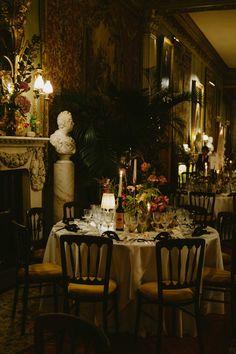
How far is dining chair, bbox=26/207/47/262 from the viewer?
15.4 ft

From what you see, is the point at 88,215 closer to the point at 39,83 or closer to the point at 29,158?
the point at 29,158

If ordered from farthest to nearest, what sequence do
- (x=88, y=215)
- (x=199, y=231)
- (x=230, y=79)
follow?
1. (x=230, y=79)
2. (x=88, y=215)
3. (x=199, y=231)

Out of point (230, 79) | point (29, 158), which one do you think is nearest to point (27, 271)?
point (29, 158)

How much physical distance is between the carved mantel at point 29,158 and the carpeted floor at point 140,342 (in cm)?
155

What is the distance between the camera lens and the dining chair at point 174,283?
11.3ft

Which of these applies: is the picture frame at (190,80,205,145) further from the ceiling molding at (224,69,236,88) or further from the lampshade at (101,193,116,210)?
the lampshade at (101,193,116,210)

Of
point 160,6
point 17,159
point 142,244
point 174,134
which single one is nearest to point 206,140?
point 174,134

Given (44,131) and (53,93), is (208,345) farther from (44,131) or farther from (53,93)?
(53,93)

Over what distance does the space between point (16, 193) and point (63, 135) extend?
0.90 m

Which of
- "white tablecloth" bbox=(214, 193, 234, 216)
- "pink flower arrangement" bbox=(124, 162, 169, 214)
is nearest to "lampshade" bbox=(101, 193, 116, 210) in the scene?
"pink flower arrangement" bbox=(124, 162, 169, 214)

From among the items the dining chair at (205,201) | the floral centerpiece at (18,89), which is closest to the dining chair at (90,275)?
the floral centerpiece at (18,89)

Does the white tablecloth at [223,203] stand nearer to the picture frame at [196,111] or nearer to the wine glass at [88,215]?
the wine glass at [88,215]

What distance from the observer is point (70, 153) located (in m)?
5.66

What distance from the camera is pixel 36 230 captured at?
4.96 m
